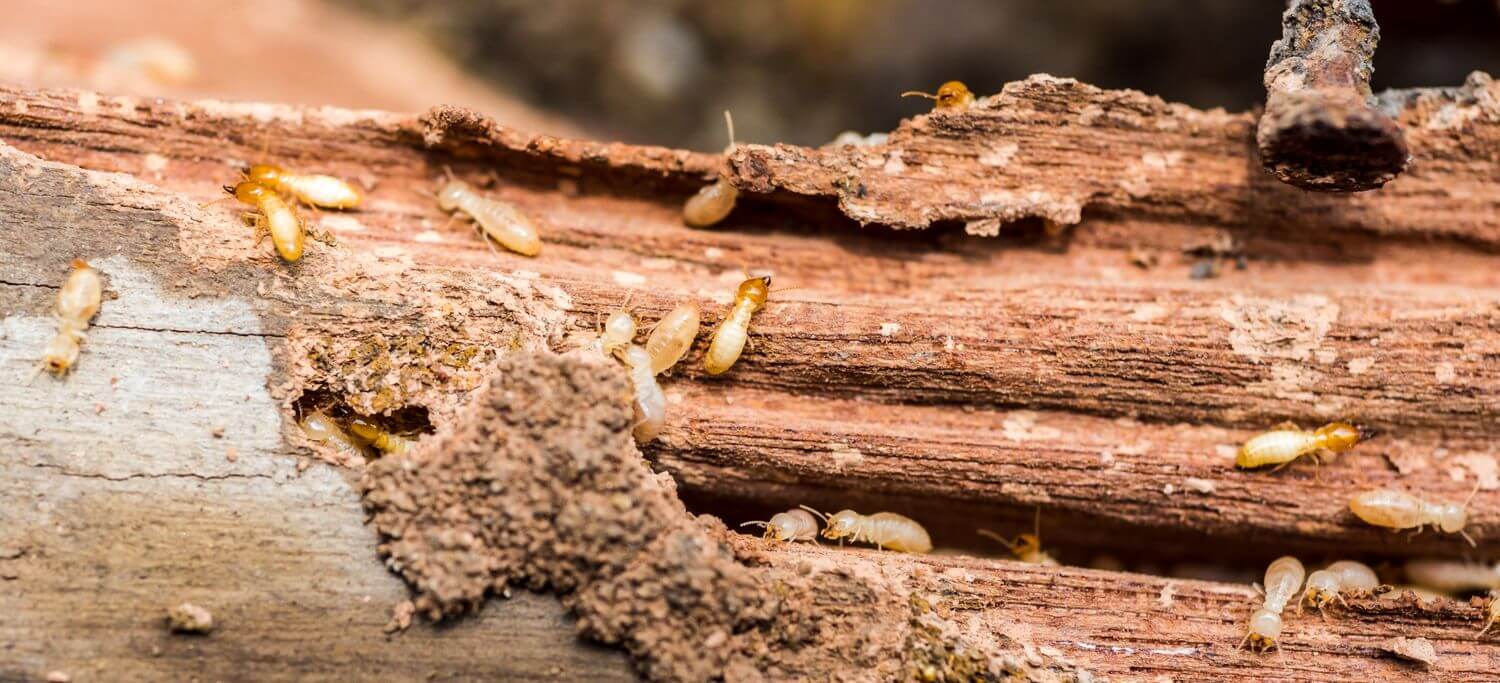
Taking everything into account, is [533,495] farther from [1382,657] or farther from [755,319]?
[1382,657]

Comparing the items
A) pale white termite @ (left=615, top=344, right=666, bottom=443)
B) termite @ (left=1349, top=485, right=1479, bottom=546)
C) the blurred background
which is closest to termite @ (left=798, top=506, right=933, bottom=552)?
pale white termite @ (left=615, top=344, right=666, bottom=443)

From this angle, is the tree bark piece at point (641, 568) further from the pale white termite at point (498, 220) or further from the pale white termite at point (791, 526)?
the pale white termite at point (498, 220)

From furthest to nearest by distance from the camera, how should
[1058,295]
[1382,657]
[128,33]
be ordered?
1. [128,33]
2. [1058,295]
3. [1382,657]

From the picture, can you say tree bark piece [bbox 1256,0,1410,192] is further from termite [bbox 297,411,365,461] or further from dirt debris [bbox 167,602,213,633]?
dirt debris [bbox 167,602,213,633]

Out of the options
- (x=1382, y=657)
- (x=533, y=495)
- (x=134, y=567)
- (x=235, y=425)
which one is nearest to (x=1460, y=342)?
(x=1382, y=657)

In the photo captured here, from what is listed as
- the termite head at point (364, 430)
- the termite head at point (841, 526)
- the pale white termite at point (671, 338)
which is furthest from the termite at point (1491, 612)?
the termite head at point (364, 430)

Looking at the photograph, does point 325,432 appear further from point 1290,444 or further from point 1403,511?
point 1403,511

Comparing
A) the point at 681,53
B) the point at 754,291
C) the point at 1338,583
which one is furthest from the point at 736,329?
the point at 681,53
